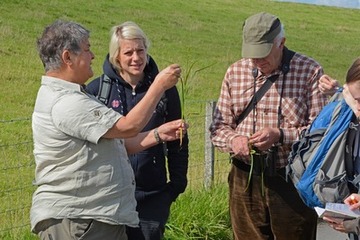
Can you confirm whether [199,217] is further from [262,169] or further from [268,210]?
[262,169]

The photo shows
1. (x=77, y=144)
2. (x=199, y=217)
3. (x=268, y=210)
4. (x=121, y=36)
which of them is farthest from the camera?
(x=199, y=217)

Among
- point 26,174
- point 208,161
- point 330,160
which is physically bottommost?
point 26,174

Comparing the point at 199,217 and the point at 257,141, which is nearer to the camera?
the point at 257,141

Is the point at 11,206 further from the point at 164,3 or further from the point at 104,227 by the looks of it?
the point at 164,3

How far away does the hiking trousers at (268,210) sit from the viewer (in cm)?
529

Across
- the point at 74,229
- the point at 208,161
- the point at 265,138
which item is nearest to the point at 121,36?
the point at 265,138

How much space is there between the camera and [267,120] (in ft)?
17.0

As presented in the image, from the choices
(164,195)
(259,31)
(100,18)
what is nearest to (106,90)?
(164,195)

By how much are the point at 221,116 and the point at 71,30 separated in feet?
5.48

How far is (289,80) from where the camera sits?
5.14 m

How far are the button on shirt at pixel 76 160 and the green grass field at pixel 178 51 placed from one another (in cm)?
223

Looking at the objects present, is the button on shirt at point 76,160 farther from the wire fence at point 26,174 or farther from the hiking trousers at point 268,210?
the wire fence at point 26,174

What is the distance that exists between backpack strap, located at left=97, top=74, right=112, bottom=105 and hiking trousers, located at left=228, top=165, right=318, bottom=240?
124 cm

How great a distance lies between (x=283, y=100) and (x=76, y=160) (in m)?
1.73
